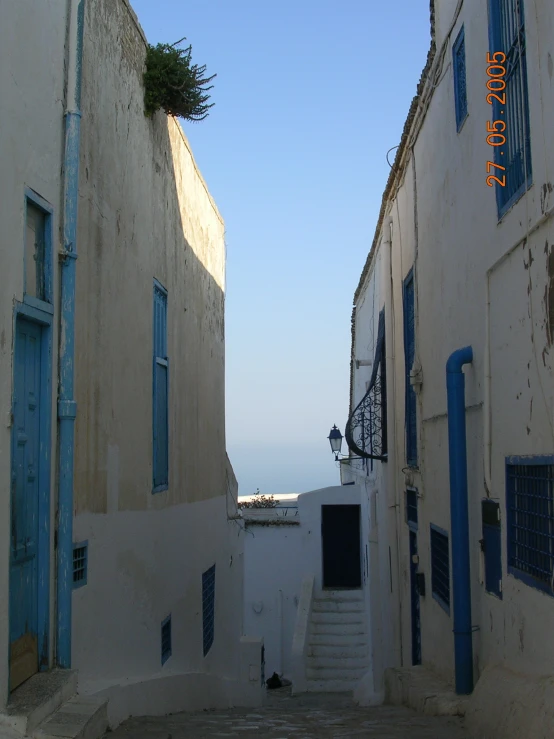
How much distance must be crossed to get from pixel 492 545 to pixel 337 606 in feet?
46.6

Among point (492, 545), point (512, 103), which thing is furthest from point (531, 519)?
point (512, 103)

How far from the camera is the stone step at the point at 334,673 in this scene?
56.0ft

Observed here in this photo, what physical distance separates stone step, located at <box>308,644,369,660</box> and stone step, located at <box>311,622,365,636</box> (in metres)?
0.50

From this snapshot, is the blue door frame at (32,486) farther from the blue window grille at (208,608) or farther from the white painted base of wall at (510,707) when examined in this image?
the blue window grille at (208,608)

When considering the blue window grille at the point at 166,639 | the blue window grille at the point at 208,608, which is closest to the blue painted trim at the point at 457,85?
the blue window grille at the point at 166,639

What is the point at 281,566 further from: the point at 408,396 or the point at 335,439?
the point at 408,396

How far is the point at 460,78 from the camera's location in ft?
22.9

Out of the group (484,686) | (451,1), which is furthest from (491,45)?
(484,686)

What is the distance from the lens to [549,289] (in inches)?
177

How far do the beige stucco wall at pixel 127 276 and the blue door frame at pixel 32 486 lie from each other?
772 millimetres

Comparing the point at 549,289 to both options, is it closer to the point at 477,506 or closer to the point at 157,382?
the point at 477,506

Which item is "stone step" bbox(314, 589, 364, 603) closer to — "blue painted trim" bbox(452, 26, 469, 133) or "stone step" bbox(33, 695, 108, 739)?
"blue painted trim" bbox(452, 26, 469, 133)

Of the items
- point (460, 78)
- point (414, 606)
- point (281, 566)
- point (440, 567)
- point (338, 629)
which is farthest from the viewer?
point (281, 566)

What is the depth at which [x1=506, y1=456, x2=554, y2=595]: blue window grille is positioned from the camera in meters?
4.59
